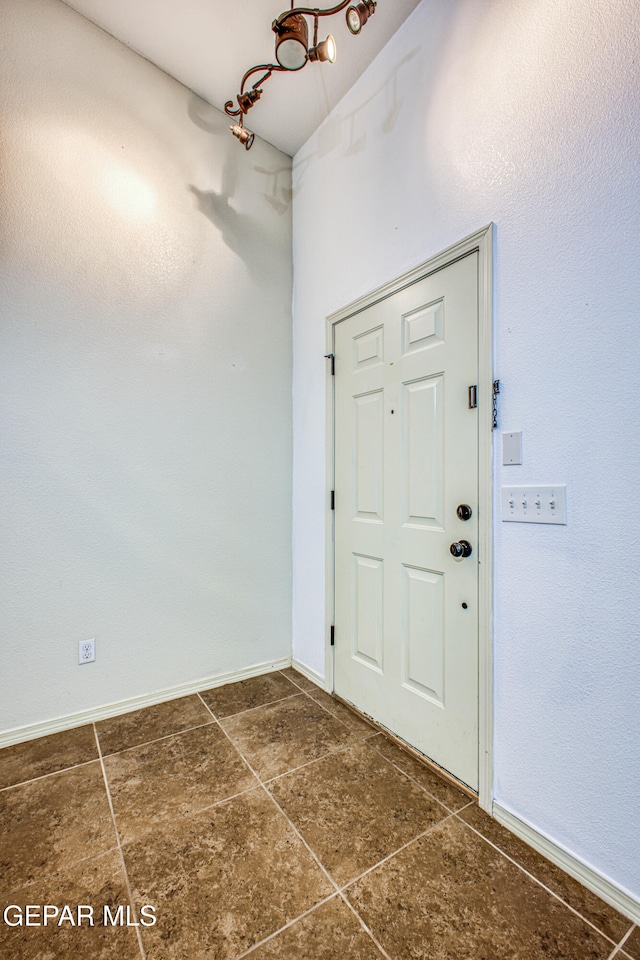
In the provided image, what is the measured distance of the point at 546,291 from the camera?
128 cm

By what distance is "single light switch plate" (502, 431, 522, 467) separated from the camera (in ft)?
4.41

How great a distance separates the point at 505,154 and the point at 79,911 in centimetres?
264

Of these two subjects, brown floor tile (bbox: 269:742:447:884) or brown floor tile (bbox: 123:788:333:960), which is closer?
brown floor tile (bbox: 123:788:333:960)

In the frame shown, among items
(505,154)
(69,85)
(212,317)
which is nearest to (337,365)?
(212,317)

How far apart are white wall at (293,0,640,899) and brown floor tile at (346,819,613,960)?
177 millimetres

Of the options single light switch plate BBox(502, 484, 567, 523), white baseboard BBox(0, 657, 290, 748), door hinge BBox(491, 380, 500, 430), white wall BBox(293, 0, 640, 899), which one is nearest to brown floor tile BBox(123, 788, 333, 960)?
white wall BBox(293, 0, 640, 899)

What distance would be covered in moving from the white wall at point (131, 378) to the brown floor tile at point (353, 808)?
0.95 metres

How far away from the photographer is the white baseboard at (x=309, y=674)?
233 centimetres

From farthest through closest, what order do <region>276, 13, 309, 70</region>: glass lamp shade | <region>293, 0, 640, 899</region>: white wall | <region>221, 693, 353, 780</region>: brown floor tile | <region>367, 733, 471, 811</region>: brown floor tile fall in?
1. <region>221, 693, 353, 780</region>: brown floor tile
2. <region>276, 13, 309, 70</region>: glass lamp shade
3. <region>367, 733, 471, 811</region>: brown floor tile
4. <region>293, 0, 640, 899</region>: white wall

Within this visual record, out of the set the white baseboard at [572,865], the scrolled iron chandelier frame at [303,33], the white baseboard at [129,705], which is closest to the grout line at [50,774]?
the white baseboard at [129,705]

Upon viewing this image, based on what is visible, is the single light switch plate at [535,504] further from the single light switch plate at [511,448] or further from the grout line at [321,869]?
the grout line at [321,869]

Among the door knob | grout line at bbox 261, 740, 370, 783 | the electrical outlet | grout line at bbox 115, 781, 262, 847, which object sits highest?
the door knob

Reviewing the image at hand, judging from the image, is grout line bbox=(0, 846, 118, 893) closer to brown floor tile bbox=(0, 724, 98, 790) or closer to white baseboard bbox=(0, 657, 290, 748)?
brown floor tile bbox=(0, 724, 98, 790)

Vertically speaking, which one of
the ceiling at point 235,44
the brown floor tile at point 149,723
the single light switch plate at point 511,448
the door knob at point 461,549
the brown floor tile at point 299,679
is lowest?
the brown floor tile at point 299,679
